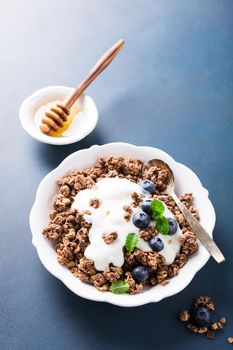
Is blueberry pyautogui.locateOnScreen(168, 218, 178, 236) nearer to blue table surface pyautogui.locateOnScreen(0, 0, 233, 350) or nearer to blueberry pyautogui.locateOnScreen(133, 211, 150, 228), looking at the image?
blueberry pyautogui.locateOnScreen(133, 211, 150, 228)

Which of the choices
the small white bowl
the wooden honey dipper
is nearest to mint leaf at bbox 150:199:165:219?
the small white bowl

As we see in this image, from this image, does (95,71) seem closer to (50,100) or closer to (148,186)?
(50,100)

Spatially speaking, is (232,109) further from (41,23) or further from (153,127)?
(41,23)

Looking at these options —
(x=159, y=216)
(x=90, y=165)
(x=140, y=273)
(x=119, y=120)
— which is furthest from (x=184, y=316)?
(x=119, y=120)

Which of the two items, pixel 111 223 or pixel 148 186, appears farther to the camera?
pixel 148 186

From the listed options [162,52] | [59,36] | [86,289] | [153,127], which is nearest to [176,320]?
[86,289]

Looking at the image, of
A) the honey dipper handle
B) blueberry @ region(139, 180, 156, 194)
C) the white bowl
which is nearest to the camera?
the white bowl
